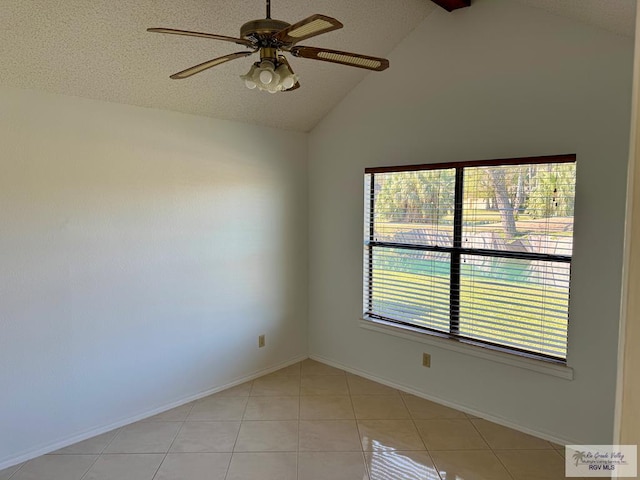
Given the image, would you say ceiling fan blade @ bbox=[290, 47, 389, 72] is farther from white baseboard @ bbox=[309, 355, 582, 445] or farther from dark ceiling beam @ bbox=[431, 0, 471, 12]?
white baseboard @ bbox=[309, 355, 582, 445]

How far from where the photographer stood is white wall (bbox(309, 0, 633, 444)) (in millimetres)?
2486

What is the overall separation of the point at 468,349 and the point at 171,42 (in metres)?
2.85

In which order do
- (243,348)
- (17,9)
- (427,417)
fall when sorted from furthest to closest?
(243,348) < (427,417) < (17,9)

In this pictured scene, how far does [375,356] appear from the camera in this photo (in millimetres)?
3734

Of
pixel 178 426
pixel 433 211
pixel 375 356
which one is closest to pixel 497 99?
pixel 433 211

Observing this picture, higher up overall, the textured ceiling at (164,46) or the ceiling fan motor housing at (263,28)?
the textured ceiling at (164,46)

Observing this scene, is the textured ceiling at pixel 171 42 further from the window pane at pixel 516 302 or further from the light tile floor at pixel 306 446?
the light tile floor at pixel 306 446

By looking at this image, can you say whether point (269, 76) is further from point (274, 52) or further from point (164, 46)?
point (164, 46)

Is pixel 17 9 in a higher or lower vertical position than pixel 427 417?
higher

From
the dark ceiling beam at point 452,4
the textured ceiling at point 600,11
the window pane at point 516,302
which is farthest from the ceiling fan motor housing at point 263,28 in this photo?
the window pane at point 516,302

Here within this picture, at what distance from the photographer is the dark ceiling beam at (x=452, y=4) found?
2922 millimetres

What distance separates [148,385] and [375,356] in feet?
6.09

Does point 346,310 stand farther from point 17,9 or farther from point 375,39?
point 17,9

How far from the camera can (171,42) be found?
97.7 inches
